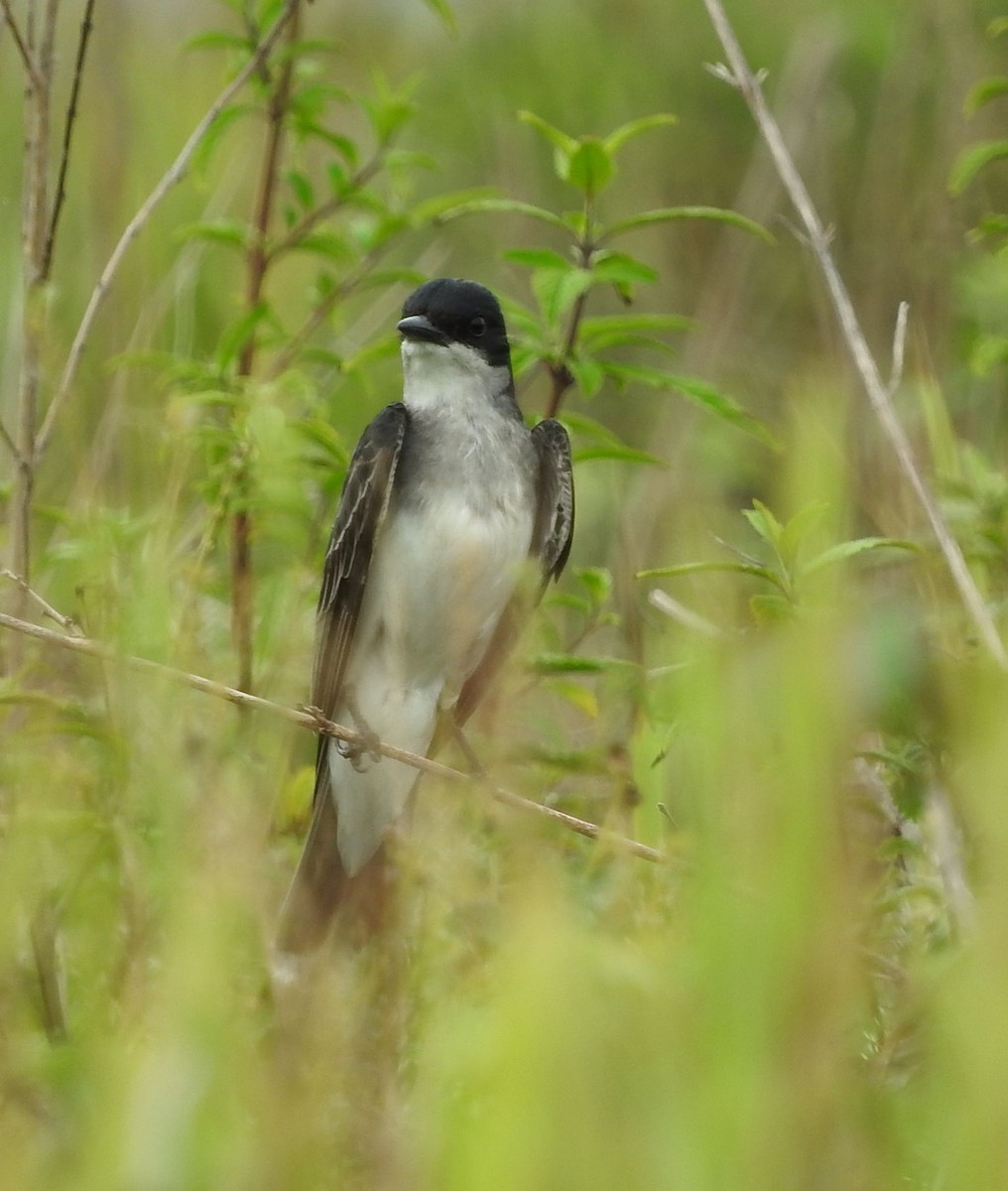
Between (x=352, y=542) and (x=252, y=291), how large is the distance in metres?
0.60

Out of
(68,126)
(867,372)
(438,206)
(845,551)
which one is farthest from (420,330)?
(845,551)

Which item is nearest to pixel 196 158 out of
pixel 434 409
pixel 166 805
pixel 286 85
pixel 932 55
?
pixel 286 85

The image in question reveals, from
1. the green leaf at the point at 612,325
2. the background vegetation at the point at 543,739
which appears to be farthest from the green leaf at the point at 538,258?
the green leaf at the point at 612,325

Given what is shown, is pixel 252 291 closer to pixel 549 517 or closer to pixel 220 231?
pixel 220 231

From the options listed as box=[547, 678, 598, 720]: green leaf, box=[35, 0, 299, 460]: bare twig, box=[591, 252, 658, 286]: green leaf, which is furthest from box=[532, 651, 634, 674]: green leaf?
box=[35, 0, 299, 460]: bare twig

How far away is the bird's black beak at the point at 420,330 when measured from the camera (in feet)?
13.5

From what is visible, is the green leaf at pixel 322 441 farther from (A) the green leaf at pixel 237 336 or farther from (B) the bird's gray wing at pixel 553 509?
(B) the bird's gray wing at pixel 553 509

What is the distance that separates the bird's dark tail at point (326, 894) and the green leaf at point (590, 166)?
1.36 m

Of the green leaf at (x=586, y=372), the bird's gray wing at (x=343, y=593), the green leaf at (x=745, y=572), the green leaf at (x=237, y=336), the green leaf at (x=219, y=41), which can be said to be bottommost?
the bird's gray wing at (x=343, y=593)

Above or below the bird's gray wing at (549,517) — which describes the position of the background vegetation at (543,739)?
above

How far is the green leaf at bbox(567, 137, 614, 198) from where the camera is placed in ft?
11.2

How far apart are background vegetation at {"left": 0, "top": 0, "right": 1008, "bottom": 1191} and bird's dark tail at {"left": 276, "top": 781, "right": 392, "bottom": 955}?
0.08 meters

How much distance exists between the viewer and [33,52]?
3.50 meters

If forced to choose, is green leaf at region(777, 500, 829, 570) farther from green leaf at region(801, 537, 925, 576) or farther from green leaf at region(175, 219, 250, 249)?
green leaf at region(175, 219, 250, 249)
